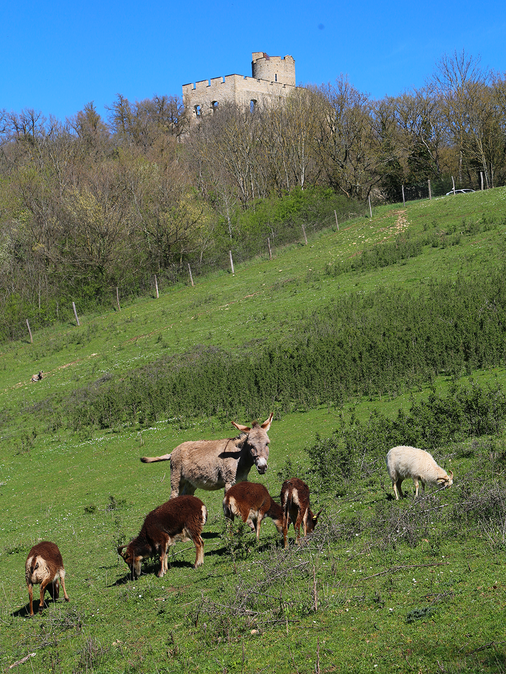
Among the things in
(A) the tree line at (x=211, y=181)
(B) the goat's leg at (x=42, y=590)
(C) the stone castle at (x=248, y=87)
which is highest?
(C) the stone castle at (x=248, y=87)

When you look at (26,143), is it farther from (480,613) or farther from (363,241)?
(480,613)

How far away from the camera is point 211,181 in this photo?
7394 centimetres

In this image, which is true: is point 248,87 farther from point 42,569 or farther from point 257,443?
point 42,569

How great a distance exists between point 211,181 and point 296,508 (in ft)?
223

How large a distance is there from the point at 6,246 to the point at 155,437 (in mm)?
44402

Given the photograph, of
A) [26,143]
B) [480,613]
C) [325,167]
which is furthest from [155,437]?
[26,143]

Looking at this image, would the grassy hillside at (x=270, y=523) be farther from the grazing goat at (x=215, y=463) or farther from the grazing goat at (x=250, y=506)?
the grazing goat at (x=215, y=463)

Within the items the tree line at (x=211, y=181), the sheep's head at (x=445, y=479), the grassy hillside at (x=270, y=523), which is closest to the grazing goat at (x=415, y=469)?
the sheep's head at (x=445, y=479)

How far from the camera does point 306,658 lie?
586 centimetres

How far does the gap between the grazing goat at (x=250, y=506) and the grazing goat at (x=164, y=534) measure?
0.49 meters

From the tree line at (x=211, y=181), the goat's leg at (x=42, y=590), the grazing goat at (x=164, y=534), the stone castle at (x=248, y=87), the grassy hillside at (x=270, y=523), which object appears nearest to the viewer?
the grassy hillside at (x=270, y=523)

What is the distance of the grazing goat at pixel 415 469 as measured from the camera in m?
10.7

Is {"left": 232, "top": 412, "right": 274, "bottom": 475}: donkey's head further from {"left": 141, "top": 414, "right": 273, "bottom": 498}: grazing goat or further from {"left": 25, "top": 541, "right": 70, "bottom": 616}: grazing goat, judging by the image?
{"left": 25, "top": 541, "right": 70, "bottom": 616}: grazing goat

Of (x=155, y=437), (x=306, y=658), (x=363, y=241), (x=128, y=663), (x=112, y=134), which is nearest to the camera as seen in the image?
(x=306, y=658)
